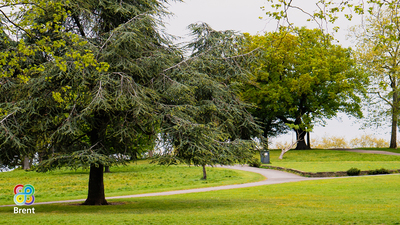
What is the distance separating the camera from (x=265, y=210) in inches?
444

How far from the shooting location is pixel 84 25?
14.2 m

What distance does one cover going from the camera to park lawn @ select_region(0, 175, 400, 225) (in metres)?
9.43

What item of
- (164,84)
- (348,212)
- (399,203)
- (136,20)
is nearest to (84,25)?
(136,20)

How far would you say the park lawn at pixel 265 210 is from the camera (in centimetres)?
943

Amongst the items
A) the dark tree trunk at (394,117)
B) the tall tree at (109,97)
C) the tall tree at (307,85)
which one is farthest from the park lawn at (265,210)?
the dark tree trunk at (394,117)

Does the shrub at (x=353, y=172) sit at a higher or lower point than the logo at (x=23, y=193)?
lower

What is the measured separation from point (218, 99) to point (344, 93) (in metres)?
33.1

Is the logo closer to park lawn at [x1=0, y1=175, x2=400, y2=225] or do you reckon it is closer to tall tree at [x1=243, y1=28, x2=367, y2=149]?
park lawn at [x1=0, y1=175, x2=400, y2=225]

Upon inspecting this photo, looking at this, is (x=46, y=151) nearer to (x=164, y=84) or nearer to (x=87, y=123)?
(x=87, y=123)

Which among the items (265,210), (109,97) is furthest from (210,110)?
(265,210)

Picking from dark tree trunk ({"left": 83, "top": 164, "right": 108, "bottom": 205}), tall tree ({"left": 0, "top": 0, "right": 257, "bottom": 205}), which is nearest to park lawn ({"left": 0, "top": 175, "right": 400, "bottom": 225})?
dark tree trunk ({"left": 83, "top": 164, "right": 108, "bottom": 205})

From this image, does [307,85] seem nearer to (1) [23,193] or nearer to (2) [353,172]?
(2) [353,172]

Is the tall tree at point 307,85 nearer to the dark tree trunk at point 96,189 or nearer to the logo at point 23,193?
the dark tree trunk at point 96,189

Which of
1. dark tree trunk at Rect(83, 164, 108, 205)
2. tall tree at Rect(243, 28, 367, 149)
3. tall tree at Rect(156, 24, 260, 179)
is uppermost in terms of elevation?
Answer: tall tree at Rect(243, 28, 367, 149)
